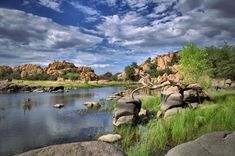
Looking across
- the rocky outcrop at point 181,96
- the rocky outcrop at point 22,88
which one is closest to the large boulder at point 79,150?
the rocky outcrop at point 181,96

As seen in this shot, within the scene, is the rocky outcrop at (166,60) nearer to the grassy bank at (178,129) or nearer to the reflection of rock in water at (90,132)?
the reflection of rock in water at (90,132)

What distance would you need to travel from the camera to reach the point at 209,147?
28.3 feet

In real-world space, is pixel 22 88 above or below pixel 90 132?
above

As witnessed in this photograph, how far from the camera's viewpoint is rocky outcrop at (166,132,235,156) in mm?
8277

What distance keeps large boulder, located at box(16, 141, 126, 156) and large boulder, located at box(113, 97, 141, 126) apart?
1476cm

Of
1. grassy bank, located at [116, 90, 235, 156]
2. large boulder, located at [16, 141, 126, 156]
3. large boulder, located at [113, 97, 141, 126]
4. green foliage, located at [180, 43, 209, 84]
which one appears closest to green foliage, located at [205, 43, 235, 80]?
green foliage, located at [180, 43, 209, 84]

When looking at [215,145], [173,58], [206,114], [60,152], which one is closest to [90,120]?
[206,114]

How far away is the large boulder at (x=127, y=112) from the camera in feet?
70.4

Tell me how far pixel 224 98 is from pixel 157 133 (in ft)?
43.0

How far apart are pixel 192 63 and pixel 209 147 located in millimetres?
46892

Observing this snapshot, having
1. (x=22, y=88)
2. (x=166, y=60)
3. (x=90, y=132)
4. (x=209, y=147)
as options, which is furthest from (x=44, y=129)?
(x=166, y=60)

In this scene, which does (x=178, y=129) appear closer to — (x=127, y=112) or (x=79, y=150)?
(x=127, y=112)

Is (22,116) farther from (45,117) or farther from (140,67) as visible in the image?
(140,67)

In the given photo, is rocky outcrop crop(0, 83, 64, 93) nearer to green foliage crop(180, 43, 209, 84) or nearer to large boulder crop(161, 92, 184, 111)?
green foliage crop(180, 43, 209, 84)
